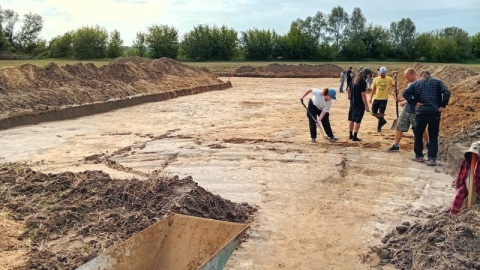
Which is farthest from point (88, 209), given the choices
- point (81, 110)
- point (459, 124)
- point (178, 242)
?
point (81, 110)

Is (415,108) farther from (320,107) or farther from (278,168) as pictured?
(278,168)

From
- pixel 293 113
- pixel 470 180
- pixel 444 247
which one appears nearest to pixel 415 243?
pixel 444 247

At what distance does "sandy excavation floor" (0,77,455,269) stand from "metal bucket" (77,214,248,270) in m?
0.77

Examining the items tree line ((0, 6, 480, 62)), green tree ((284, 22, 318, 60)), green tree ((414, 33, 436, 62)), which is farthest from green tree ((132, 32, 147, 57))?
green tree ((414, 33, 436, 62))

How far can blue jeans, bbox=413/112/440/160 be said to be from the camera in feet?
27.9

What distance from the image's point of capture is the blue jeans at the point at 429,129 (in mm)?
8494

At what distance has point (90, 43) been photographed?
6316 cm

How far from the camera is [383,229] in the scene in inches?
233

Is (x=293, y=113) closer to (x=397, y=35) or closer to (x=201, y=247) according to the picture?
(x=201, y=247)

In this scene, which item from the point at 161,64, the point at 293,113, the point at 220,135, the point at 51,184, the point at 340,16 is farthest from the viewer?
the point at 340,16

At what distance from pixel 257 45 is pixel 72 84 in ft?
159

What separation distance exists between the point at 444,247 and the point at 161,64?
957 inches

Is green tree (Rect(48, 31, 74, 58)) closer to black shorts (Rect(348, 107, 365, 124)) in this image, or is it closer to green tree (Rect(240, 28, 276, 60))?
green tree (Rect(240, 28, 276, 60))

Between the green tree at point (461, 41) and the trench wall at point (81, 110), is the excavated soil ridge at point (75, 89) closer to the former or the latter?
the trench wall at point (81, 110)
